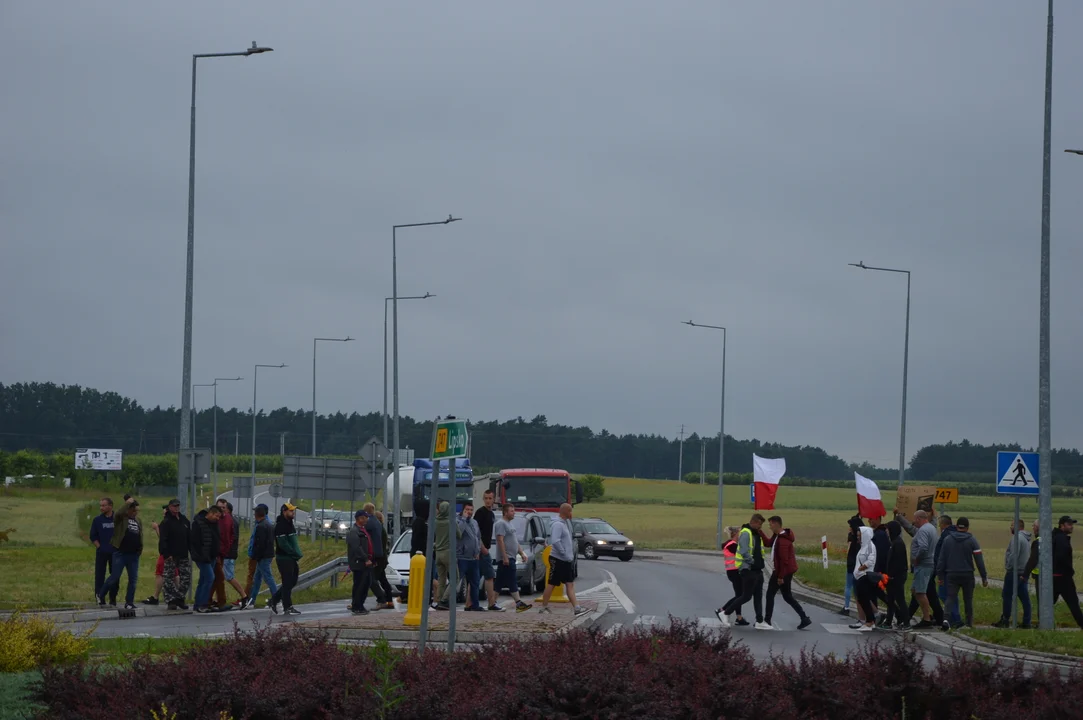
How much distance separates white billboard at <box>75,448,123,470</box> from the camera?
13775cm

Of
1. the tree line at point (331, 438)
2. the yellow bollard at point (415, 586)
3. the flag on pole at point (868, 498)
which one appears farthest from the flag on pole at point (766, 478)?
the tree line at point (331, 438)

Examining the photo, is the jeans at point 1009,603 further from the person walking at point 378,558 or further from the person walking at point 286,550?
the person walking at point 286,550

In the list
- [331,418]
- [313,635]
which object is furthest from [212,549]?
[331,418]

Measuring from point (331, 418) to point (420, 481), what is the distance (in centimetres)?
13762

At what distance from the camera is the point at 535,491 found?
1857 inches

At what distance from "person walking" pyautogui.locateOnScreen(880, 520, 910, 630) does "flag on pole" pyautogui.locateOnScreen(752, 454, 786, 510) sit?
11215 mm

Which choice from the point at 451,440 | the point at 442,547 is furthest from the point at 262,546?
the point at 451,440

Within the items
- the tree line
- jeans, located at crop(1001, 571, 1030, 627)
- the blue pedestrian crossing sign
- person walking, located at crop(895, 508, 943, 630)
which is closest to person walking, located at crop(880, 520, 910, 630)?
person walking, located at crop(895, 508, 943, 630)

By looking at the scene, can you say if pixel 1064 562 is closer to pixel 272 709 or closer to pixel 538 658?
pixel 538 658

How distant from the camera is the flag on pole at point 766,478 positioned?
106 ft

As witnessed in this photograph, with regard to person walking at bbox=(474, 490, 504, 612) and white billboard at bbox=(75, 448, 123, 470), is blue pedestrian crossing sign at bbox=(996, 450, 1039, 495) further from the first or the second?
white billboard at bbox=(75, 448, 123, 470)

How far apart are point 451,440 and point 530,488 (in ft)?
113

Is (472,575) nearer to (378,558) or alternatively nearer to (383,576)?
(378,558)

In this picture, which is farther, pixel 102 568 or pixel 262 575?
pixel 262 575
